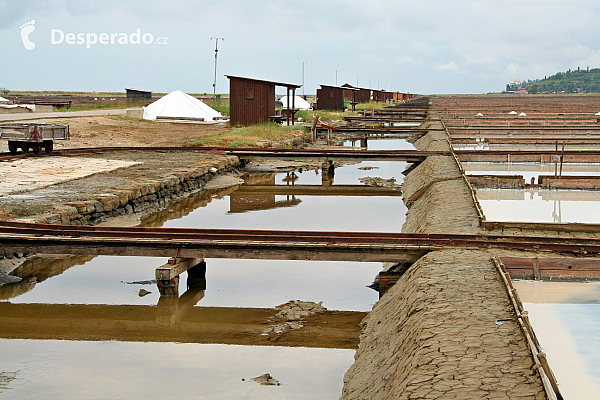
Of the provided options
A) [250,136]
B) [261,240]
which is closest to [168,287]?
[261,240]

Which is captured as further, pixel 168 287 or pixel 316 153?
pixel 316 153

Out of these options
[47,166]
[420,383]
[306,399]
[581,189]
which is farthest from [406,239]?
[47,166]

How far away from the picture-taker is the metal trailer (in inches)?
736

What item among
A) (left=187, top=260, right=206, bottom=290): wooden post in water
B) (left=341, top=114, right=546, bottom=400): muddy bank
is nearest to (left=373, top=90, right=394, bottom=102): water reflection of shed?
(left=187, top=260, right=206, bottom=290): wooden post in water

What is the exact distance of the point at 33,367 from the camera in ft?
21.7

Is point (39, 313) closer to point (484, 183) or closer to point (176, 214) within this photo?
point (176, 214)

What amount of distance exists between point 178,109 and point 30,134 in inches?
808

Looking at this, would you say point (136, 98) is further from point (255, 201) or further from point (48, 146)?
point (255, 201)

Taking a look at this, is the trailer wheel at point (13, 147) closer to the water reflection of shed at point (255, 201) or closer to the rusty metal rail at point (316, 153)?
the rusty metal rail at point (316, 153)

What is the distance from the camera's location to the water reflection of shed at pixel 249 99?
3073 cm

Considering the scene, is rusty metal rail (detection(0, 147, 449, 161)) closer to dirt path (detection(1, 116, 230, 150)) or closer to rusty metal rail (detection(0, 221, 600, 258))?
dirt path (detection(1, 116, 230, 150))

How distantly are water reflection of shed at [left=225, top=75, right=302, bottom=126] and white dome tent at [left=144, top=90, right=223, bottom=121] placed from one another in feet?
25.8

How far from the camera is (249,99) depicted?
1214 inches

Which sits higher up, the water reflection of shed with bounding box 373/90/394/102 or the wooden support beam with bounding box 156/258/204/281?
the water reflection of shed with bounding box 373/90/394/102
